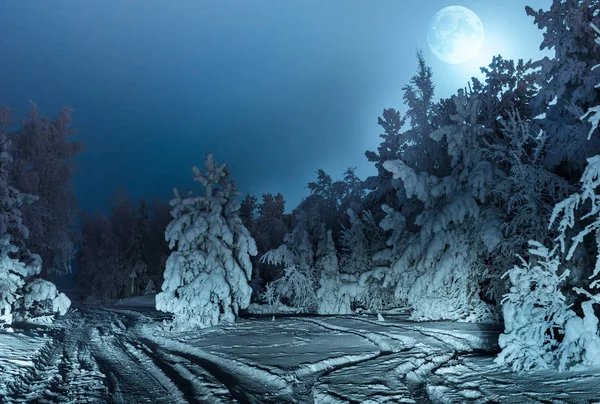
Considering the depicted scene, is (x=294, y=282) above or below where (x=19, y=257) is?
below

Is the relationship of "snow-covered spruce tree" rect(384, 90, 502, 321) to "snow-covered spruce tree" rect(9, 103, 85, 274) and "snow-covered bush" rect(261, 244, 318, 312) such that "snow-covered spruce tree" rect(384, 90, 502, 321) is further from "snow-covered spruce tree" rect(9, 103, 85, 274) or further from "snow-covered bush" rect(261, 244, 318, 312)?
"snow-covered spruce tree" rect(9, 103, 85, 274)

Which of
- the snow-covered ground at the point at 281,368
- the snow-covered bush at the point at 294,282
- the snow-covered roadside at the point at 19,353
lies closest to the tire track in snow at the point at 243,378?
the snow-covered ground at the point at 281,368

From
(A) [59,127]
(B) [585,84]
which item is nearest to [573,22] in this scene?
(B) [585,84]

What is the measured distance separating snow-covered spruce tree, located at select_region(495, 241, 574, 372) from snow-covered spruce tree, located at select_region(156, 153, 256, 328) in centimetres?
1181

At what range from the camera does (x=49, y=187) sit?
1073 inches

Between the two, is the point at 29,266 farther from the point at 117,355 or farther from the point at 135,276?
the point at 135,276

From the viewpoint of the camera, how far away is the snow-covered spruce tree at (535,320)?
801 cm

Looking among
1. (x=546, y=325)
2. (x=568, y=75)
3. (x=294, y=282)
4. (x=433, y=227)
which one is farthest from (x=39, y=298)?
(x=568, y=75)

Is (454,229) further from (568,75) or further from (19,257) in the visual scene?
(19,257)

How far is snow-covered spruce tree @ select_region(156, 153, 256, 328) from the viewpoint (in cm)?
1728

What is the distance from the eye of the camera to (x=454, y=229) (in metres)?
16.4

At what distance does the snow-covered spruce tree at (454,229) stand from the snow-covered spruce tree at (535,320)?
684 centimetres

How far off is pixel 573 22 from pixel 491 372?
1287cm

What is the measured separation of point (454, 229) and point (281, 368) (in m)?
9.92
